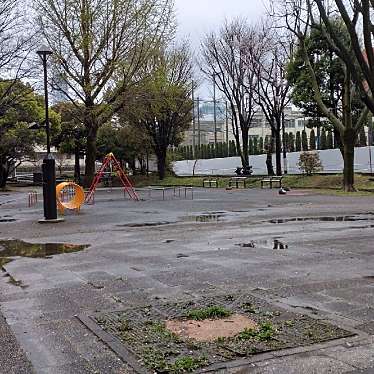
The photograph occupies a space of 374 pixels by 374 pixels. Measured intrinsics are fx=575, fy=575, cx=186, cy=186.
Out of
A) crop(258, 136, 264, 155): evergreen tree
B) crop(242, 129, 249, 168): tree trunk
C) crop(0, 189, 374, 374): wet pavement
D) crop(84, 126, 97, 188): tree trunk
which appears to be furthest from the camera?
crop(258, 136, 264, 155): evergreen tree

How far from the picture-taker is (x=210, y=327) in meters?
5.19

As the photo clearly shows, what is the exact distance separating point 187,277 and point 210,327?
243cm

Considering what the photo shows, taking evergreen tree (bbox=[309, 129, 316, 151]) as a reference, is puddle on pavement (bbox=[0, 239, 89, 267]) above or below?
below

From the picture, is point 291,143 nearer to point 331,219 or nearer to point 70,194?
point 70,194

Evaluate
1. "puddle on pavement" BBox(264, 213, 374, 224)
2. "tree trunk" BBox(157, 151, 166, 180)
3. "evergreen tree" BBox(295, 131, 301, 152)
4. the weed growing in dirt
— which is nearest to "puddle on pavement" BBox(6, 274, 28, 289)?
the weed growing in dirt

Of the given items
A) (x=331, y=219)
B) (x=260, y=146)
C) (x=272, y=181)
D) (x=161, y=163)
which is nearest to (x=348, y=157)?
(x=272, y=181)

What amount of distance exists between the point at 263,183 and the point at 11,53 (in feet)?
60.9

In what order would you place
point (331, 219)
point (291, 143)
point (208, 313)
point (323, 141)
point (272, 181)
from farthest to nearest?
point (291, 143), point (323, 141), point (272, 181), point (331, 219), point (208, 313)

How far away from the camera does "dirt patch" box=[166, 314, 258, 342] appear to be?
16.2ft

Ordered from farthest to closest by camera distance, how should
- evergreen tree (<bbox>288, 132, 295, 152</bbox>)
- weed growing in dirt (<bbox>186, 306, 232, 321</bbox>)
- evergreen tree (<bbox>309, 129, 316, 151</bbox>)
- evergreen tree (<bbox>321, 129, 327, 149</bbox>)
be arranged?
1. evergreen tree (<bbox>288, 132, 295, 152</bbox>)
2. evergreen tree (<bbox>309, 129, 316, 151</bbox>)
3. evergreen tree (<bbox>321, 129, 327, 149</bbox>)
4. weed growing in dirt (<bbox>186, 306, 232, 321</bbox>)

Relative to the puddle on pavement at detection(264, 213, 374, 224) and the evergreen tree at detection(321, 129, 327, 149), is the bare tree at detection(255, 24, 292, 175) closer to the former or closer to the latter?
the evergreen tree at detection(321, 129, 327, 149)

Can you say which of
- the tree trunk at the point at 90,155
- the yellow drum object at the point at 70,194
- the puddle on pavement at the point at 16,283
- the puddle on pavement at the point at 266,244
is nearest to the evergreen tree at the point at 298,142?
the tree trunk at the point at 90,155

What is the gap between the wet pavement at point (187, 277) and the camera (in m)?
4.51

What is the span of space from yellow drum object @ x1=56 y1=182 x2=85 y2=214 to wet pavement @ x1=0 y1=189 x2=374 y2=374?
4.81m
